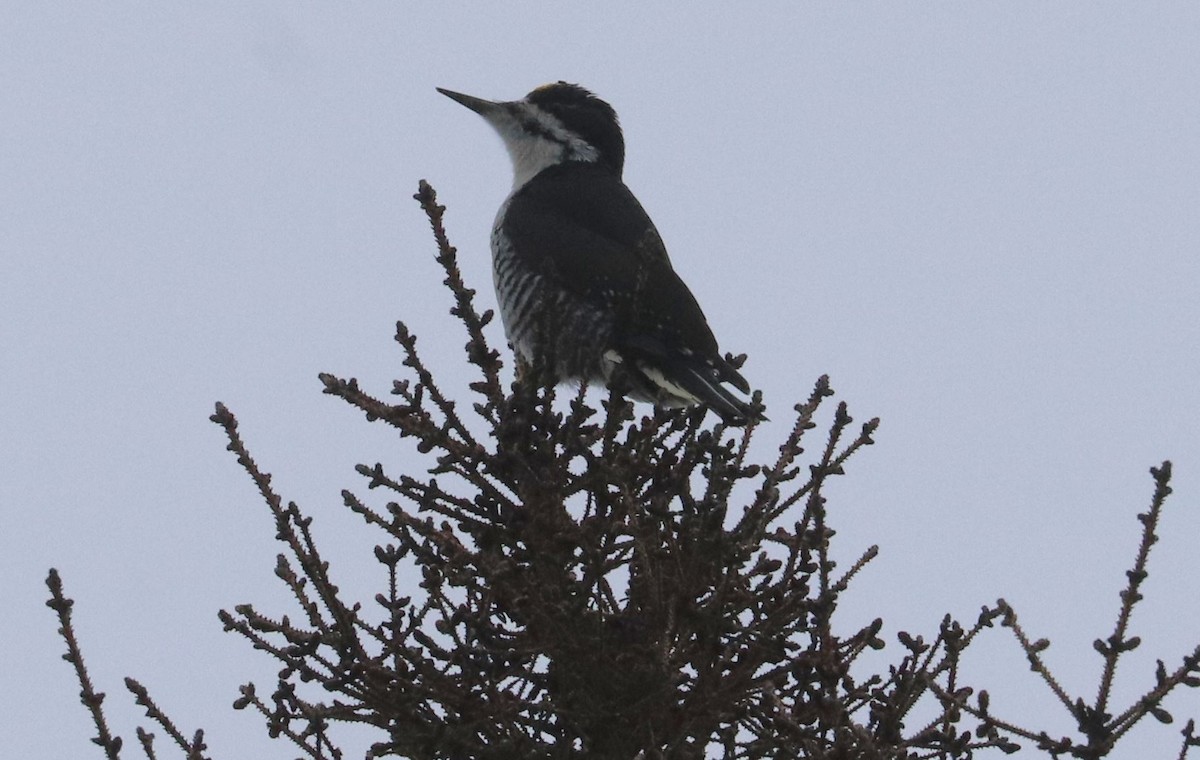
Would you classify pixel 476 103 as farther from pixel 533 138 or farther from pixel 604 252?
pixel 604 252

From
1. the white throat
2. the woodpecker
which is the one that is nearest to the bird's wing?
the woodpecker

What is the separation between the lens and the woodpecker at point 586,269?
18.4ft

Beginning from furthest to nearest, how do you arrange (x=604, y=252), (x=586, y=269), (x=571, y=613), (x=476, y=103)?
(x=476, y=103), (x=604, y=252), (x=586, y=269), (x=571, y=613)

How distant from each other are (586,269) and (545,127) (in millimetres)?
1201

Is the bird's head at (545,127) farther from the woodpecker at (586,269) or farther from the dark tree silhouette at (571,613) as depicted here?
the dark tree silhouette at (571,613)

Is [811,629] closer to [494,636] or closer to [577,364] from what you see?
[494,636]

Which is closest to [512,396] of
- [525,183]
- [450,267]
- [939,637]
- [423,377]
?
[423,377]

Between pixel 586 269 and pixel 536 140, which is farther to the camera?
pixel 536 140

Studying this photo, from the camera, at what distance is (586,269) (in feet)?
19.7

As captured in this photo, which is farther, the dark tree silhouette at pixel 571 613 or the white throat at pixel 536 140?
the white throat at pixel 536 140

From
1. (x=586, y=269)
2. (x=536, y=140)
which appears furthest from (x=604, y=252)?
(x=536, y=140)

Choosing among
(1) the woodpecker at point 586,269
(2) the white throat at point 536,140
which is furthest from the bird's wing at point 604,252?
(2) the white throat at point 536,140

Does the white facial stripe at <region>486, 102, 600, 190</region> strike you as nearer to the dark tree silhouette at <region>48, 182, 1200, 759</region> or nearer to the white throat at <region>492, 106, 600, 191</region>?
the white throat at <region>492, 106, 600, 191</region>

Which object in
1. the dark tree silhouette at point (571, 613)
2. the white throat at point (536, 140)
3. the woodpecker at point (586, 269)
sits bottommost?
the dark tree silhouette at point (571, 613)
